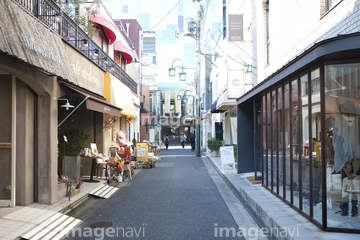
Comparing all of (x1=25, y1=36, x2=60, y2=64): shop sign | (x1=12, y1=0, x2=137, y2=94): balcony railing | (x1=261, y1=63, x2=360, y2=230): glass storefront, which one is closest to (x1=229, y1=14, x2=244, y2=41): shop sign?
(x1=12, y1=0, x2=137, y2=94): balcony railing

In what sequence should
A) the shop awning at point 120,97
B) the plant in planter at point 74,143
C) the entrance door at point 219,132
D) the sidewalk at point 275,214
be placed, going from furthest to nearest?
the entrance door at point 219,132
the shop awning at point 120,97
the plant in planter at point 74,143
the sidewalk at point 275,214

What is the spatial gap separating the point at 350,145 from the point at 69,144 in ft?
29.4

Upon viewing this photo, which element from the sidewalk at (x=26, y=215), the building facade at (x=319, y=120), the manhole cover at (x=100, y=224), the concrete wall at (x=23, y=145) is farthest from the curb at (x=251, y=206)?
the concrete wall at (x=23, y=145)

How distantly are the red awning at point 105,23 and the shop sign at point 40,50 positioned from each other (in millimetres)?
6658

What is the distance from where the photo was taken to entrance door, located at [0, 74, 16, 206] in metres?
7.89

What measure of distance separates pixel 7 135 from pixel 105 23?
917 centimetres

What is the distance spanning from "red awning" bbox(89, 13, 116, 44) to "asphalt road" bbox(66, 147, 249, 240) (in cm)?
743

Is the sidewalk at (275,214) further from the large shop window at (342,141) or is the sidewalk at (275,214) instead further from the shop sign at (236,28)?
the shop sign at (236,28)

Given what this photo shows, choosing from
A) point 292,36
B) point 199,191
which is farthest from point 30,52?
point 292,36

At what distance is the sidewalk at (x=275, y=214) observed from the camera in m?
5.37

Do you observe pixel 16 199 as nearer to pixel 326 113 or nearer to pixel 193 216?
pixel 193 216

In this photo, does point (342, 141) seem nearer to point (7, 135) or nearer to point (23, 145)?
point (23, 145)

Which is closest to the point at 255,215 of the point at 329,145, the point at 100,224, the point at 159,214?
the point at 159,214

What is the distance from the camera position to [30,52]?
6504mm
